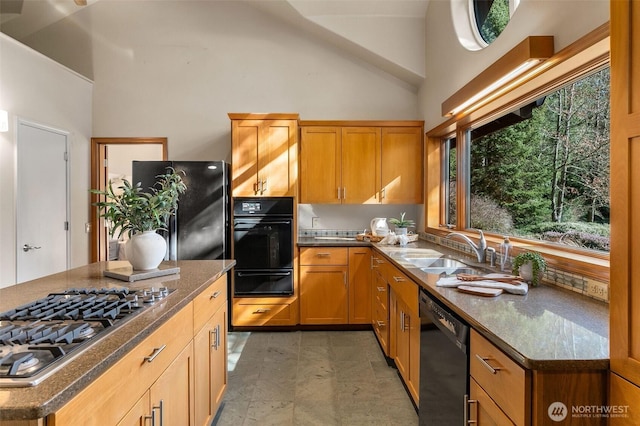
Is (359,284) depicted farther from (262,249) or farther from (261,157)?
(261,157)

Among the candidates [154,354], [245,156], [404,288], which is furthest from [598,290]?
[245,156]

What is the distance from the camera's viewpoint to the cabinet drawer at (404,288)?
2.09 meters

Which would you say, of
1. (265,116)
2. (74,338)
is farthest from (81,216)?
(74,338)

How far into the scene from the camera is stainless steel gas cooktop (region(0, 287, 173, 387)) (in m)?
0.82

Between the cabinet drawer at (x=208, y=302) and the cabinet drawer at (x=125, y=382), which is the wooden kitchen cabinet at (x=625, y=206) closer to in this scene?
the cabinet drawer at (x=125, y=382)

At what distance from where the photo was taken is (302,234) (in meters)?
4.39

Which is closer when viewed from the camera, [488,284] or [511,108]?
[488,284]

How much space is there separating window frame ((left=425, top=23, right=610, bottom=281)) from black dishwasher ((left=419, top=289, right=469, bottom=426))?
2.26 ft

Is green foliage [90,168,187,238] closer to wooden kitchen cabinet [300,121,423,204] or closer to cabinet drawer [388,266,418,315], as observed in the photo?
cabinet drawer [388,266,418,315]

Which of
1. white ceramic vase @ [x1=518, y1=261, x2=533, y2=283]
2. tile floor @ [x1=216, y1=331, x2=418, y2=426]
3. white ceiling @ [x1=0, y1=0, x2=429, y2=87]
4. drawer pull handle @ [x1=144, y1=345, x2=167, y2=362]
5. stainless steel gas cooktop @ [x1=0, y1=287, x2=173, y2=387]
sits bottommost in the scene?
tile floor @ [x1=216, y1=331, x2=418, y2=426]

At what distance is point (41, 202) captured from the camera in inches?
144

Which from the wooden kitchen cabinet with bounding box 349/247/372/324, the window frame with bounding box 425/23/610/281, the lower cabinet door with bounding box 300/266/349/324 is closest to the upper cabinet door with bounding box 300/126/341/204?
the wooden kitchen cabinet with bounding box 349/247/372/324

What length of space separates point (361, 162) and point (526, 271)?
2.38 m

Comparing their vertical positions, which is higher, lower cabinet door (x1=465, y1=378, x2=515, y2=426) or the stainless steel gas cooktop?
the stainless steel gas cooktop
